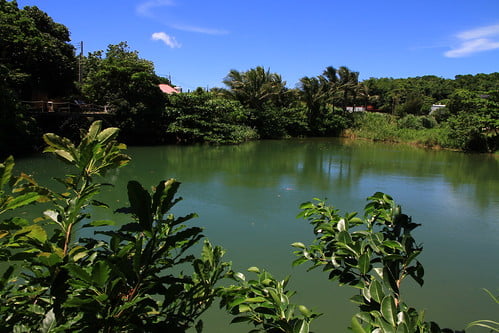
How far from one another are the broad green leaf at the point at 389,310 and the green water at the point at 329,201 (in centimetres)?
209

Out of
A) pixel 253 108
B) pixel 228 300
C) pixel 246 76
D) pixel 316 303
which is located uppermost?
pixel 246 76

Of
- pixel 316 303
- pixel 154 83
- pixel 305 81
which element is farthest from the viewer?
pixel 305 81

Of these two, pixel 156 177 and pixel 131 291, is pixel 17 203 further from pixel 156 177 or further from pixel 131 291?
pixel 156 177

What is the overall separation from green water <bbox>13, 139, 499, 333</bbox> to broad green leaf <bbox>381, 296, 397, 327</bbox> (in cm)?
209

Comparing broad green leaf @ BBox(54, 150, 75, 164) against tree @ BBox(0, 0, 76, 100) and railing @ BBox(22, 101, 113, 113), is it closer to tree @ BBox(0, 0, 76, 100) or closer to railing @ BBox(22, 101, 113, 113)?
tree @ BBox(0, 0, 76, 100)

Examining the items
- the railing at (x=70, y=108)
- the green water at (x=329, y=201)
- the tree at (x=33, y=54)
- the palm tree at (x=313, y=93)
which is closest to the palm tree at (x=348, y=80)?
the palm tree at (x=313, y=93)

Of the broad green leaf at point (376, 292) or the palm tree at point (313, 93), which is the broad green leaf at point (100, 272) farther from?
the palm tree at point (313, 93)

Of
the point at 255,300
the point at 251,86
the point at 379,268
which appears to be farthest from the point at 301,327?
the point at 251,86

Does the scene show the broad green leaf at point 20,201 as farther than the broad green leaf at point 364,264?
No

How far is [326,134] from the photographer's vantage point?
23.9 m

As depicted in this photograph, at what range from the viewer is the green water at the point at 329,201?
11.0ft

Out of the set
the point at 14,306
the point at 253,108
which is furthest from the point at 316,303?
the point at 253,108

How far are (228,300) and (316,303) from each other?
7.66 ft

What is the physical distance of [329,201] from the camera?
680 centimetres
